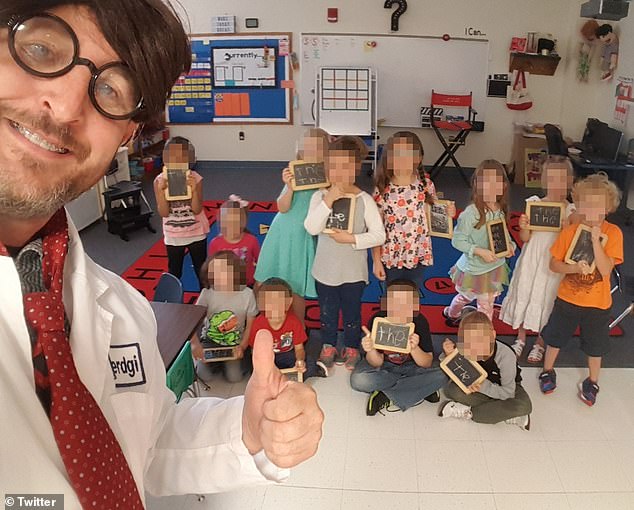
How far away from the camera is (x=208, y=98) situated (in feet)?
25.4

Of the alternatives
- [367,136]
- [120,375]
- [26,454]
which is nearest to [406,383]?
[120,375]

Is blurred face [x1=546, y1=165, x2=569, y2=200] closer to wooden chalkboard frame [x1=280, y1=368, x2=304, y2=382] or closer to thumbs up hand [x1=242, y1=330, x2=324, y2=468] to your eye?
wooden chalkboard frame [x1=280, y1=368, x2=304, y2=382]

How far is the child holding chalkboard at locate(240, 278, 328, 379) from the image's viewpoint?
2.79 m

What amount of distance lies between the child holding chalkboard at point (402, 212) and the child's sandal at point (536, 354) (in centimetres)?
87

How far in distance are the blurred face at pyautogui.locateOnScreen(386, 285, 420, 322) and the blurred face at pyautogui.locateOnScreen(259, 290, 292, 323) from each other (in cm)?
55

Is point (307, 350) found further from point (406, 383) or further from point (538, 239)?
point (538, 239)

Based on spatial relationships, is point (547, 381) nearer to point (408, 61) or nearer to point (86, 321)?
point (86, 321)

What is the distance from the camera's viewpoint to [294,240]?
123 inches

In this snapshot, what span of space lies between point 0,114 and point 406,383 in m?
2.43

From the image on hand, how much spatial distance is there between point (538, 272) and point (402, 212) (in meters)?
0.87

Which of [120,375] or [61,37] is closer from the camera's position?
[61,37]

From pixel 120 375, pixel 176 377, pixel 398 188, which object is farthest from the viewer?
pixel 398 188

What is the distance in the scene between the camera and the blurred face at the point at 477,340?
8.48ft

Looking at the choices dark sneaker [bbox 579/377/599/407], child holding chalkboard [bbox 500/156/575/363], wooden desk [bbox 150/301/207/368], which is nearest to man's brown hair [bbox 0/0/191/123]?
wooden desk [bbox 150/301/207/368]
